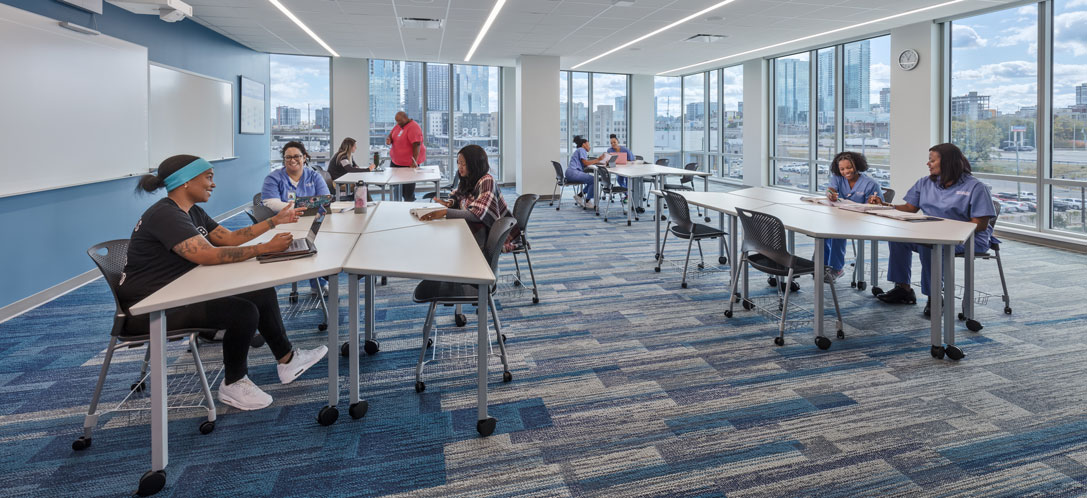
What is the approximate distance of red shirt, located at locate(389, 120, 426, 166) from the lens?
8125 mm

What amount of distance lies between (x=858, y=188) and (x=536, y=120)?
7.20m

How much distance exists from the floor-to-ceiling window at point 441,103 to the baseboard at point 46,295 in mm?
7380

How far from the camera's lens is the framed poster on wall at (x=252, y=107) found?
9297mm

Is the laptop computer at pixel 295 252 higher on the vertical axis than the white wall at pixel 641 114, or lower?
lower

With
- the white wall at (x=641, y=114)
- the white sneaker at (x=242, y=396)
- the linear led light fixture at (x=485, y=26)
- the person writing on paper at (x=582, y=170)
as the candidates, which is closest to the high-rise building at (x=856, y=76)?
the person writing on paper at (x=582, y=170)

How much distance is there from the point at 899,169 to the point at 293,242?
819 cm

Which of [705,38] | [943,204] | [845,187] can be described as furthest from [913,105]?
[943,204]

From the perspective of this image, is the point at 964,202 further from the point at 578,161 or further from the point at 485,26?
the point at 578,161

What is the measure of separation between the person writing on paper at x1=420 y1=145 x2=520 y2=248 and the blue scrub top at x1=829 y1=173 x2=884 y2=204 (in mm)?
2700

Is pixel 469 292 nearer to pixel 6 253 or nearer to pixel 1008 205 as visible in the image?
pixel 6 253

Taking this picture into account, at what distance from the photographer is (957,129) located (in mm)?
7645

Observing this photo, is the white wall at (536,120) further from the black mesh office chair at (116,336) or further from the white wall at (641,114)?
the black mesh office chair at (116,336)

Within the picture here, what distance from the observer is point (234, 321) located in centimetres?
256

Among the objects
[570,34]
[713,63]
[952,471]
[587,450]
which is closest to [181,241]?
[587,450]
